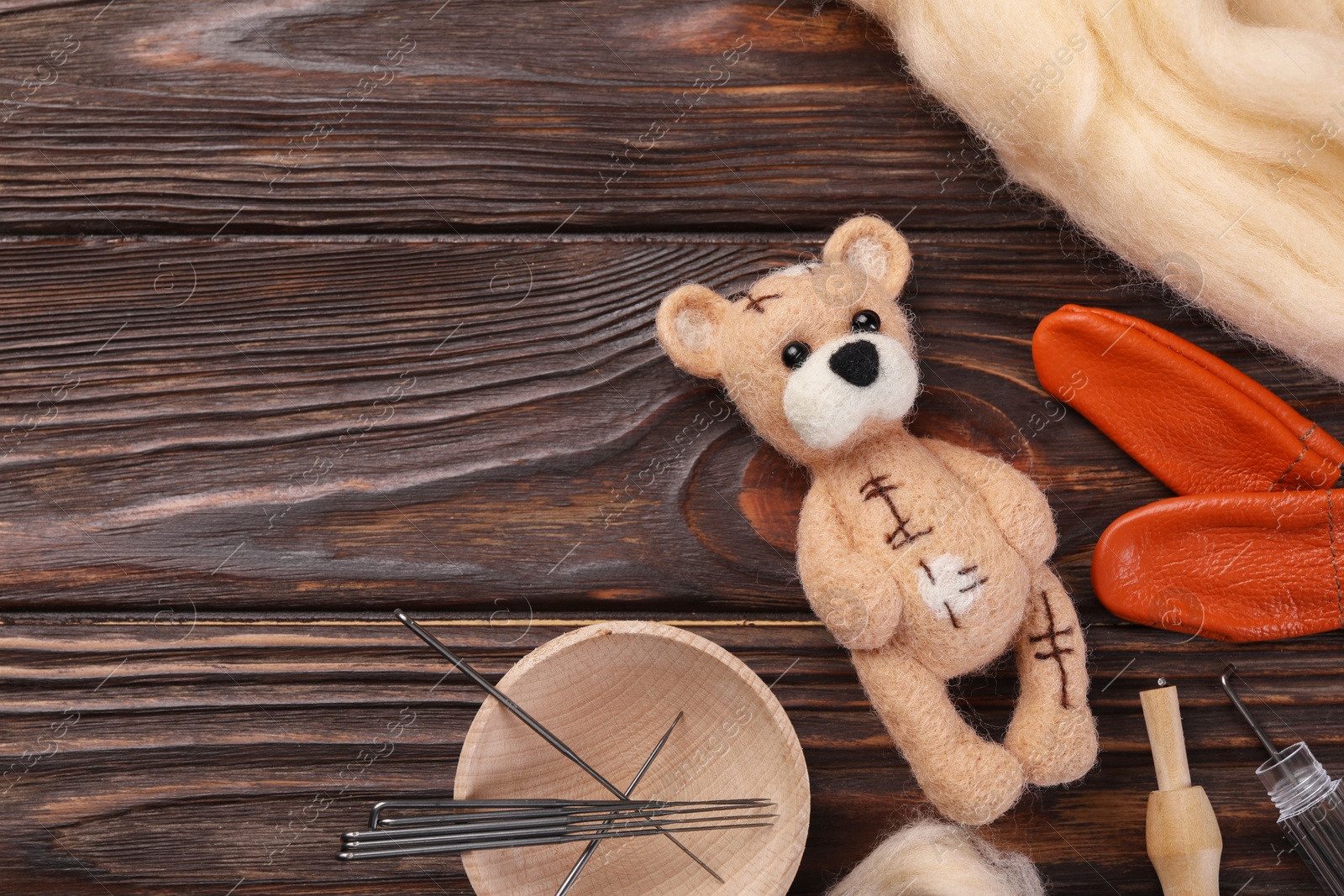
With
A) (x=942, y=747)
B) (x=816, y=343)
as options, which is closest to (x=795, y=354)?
(x=816, y=343)

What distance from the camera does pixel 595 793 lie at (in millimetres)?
688

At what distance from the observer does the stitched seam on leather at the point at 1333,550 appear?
0.68 m

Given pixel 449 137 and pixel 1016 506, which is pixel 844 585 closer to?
pixel 1016 506

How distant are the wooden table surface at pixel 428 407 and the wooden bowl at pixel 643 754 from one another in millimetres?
74

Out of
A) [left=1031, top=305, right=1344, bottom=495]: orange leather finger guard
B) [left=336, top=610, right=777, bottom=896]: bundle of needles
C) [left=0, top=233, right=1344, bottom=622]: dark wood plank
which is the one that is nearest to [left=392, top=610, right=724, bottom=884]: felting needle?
[left=336, top=610, right=777, bottom=896]: bundle of needles

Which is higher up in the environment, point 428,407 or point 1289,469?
point 428,407

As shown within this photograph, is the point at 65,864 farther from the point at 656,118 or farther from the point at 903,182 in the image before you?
the point at 903,182

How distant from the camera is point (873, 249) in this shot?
687mm

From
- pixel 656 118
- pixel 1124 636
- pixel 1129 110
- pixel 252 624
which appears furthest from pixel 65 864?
pixel 1129 110

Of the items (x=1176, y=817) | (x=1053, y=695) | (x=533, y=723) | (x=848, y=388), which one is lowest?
(x=1176, y=817)

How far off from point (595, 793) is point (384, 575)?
→ 251 millimetres

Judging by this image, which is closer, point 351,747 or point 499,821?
point 499,821

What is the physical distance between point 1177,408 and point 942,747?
1.12 feet

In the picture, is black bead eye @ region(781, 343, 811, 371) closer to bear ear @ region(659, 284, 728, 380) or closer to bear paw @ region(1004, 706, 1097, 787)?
bear ear @ region(659, 284, 728, 380)
